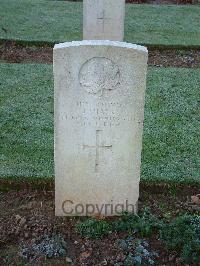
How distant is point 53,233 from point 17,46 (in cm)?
692

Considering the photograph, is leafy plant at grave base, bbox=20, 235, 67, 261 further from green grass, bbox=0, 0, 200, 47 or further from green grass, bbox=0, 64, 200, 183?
green grass, bbox=0, 0, 200, 47

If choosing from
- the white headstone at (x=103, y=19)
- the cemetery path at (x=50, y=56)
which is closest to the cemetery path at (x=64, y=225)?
the white headstone at (x=103, y=19)

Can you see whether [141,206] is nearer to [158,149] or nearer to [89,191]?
[89,191]

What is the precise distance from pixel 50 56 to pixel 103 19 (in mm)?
1568

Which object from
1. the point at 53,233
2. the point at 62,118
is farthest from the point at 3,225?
the point at 62,118

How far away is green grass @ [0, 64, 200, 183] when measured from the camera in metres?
5.38

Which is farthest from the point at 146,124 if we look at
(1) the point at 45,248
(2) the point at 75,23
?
(2) the point at 75,23

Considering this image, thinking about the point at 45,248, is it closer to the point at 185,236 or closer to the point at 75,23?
the point at 185,236

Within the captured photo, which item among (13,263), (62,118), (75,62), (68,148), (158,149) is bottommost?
(13,263)

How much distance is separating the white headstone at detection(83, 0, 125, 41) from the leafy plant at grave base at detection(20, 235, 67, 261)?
18.4 feet

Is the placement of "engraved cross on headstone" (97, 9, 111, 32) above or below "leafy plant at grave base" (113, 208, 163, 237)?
above

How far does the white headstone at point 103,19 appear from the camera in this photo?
877cm

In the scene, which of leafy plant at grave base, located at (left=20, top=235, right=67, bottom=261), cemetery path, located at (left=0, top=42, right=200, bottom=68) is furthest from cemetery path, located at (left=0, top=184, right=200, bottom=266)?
cemetery path, located at (left=0, top=42, right=200, bottom=68)

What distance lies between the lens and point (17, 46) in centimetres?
1048
